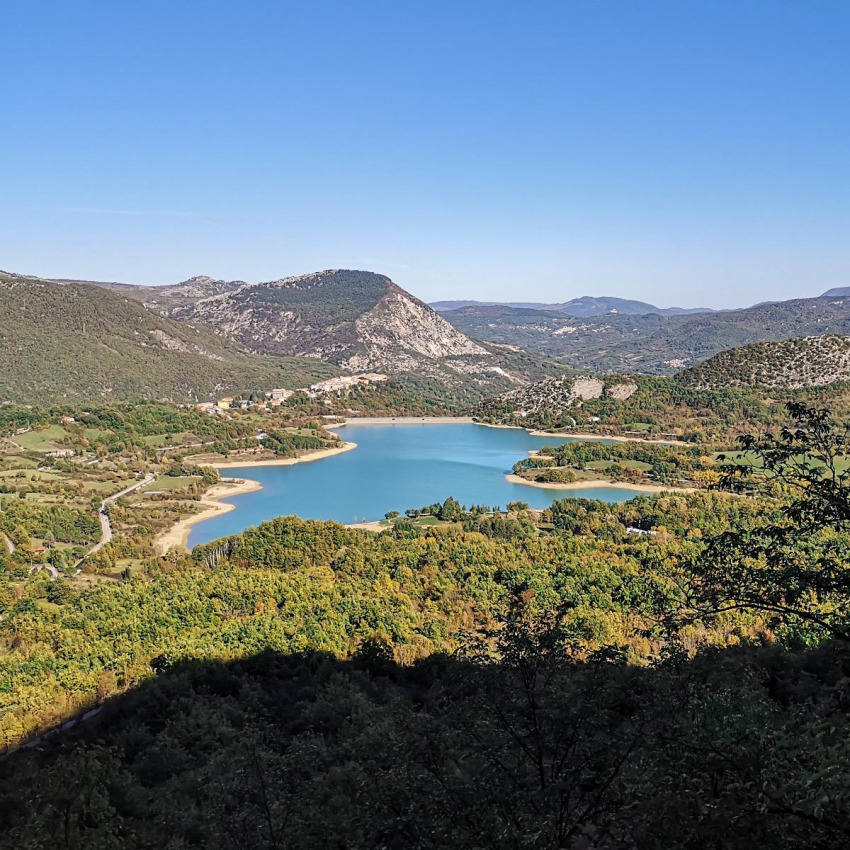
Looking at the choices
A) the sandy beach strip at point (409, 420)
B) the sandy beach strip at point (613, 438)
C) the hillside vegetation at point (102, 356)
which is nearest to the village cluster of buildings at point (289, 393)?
the hillside vegetation at point (102, 356)

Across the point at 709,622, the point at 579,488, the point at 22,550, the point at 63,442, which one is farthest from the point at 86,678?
the point at 63,442

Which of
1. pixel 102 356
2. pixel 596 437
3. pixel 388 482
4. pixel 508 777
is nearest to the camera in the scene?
pixel 508 777

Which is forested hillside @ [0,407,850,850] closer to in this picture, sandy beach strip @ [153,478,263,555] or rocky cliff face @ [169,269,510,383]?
sandy beach strip @ [153,478,263,555]

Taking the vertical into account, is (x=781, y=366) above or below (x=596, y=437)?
above

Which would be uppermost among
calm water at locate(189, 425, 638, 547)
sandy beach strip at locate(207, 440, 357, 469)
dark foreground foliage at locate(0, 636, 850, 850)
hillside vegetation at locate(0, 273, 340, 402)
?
hillside vegetation at locate(0, 273, 340, 402)

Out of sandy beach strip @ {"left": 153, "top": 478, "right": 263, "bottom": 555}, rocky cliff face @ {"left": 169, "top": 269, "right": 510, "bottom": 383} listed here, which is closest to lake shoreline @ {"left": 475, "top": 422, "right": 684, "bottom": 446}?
sandy beach strip @ {"left": 153, "top": 478, "right": 263, "bottom": 555}

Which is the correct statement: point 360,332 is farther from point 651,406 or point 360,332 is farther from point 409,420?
point 651,406

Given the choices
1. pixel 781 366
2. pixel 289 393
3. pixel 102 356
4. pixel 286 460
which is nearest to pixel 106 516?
pixel 286 460
